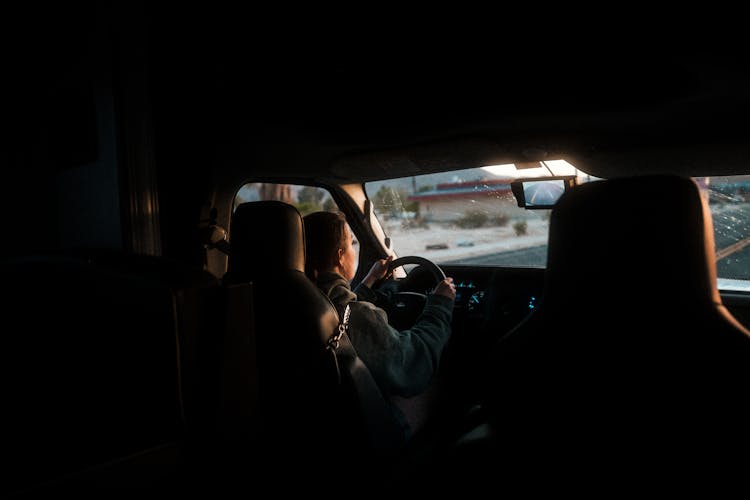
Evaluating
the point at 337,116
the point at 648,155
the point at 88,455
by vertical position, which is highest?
the point at 337,116

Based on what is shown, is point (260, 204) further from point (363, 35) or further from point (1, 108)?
point (1, 108)

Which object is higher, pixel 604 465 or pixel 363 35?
pixel 363 35

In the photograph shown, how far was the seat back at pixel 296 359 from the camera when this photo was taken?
1.87 m

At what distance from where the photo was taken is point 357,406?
190cm

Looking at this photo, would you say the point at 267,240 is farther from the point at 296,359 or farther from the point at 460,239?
the point at 460,239

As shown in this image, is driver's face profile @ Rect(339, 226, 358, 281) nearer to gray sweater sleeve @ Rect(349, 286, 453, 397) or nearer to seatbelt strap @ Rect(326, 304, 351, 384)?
gray sweater sleeve @ Rect(349, 286, 453, 397)

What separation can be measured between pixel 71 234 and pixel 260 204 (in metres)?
1.44

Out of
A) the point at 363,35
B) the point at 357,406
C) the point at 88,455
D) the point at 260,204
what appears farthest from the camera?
the point at 363,35

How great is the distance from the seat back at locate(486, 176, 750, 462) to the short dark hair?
3.58ft

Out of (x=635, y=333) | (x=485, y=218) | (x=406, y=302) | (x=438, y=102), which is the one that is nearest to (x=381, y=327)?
(x=406, y=302)

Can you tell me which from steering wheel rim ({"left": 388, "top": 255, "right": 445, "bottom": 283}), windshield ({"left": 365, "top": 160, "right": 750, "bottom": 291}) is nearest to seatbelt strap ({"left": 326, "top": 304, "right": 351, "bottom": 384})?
steering wheel rim ({"left": 388, "top": 255, "right": 445, "bottom": 283})

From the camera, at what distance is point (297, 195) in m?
6.39

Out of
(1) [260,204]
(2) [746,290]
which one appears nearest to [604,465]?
(1) [260,204]

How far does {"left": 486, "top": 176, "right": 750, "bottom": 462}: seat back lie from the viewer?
1.24 meters
